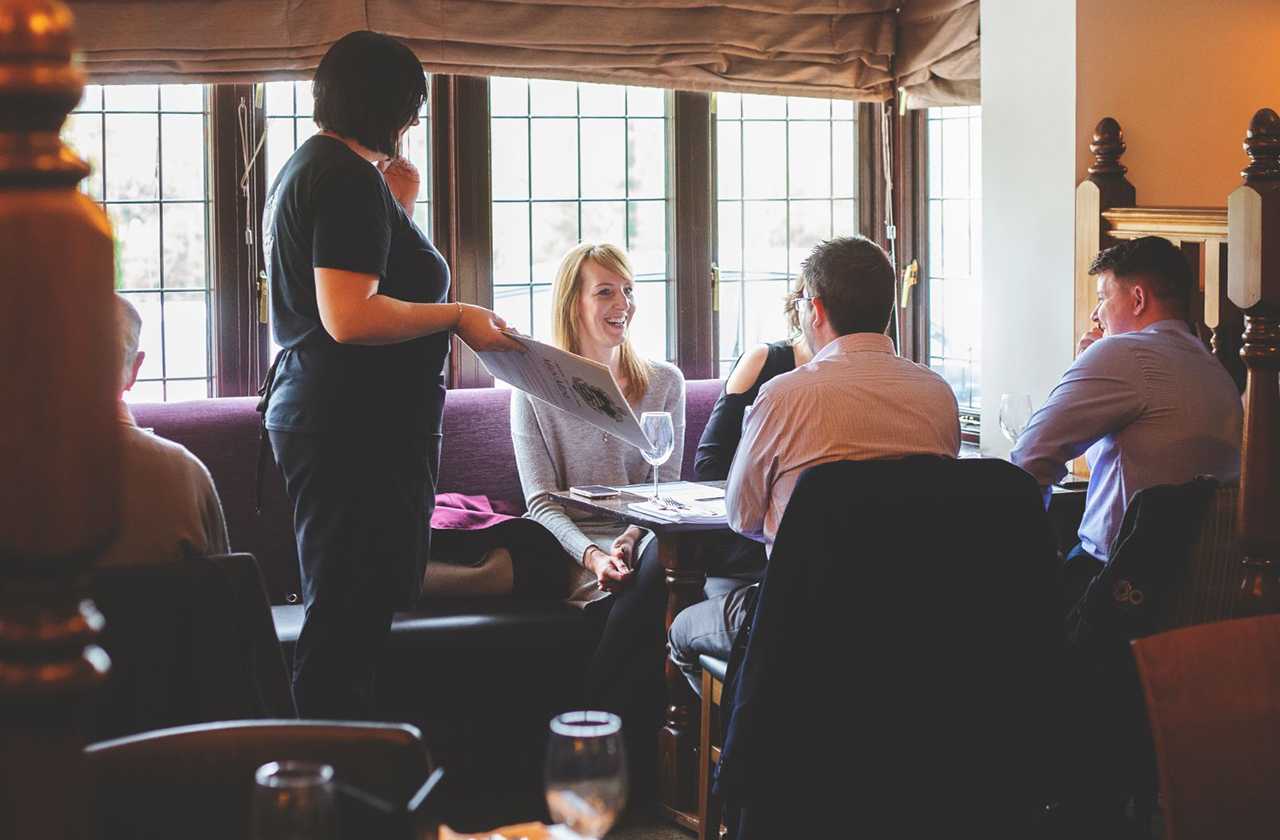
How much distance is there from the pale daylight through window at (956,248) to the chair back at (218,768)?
3.41 metres

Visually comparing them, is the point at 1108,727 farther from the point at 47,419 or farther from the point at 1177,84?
the point at 47,419

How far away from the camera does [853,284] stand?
2.59 m

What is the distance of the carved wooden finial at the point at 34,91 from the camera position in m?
0.66

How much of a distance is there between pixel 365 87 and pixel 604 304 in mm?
1502

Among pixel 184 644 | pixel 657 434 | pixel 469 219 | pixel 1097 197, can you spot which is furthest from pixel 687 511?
pixel 469 219

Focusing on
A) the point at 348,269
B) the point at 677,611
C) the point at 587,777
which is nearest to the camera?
the point at 587,777

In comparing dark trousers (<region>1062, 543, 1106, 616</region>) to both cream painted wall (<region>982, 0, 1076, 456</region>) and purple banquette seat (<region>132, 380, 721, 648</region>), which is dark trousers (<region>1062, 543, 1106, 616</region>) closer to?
cream painted wall (<region>982, 0, 1076, 456</region>)

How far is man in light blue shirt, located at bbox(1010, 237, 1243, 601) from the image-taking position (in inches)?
110

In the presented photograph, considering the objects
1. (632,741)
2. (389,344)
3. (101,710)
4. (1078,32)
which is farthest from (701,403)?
(101,710)

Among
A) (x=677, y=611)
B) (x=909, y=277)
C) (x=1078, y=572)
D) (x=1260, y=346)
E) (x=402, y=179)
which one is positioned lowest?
(x=677, y=611)

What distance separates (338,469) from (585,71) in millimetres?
2431

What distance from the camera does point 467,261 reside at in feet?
14.8

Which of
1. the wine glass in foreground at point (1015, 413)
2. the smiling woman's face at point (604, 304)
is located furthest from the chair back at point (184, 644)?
the smiling woman's face at point (604, 304)

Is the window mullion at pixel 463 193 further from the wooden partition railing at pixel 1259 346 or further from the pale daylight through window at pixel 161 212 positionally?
the wooden partition railing at pixel 1259 346
